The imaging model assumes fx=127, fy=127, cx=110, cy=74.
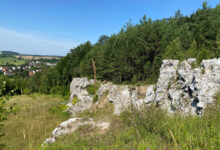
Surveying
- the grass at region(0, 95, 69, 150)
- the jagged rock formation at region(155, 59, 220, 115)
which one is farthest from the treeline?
the grass at region(0, 95, 69, 150)

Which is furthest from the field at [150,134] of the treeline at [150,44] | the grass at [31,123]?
the treeline at [150,44]

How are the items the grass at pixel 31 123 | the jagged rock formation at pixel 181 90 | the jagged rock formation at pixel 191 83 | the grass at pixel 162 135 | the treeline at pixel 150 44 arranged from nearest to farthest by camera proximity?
the grass at pixel 162 135 < the grass at pixel 31 123 < the jagged rock formation at pixel 181 90 < the jagged rock formation at pixel 191 83 < the treeline at pixel 150 44

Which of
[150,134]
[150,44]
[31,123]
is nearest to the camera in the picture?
[150,134]

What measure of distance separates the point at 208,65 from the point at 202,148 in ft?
29.6

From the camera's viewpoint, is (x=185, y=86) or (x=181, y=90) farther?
(x=181, y=90)

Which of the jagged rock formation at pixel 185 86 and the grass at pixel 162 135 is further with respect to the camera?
the jagged rock formation at pixel 185 86

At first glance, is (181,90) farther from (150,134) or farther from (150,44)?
(150,44)

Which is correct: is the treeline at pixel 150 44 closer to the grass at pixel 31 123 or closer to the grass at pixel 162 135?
the grass at pixel 162 135

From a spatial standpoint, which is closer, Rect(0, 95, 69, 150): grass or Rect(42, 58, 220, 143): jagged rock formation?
Rect(0, 95, 69, 150): grass

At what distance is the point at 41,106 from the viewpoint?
4051 millimetres

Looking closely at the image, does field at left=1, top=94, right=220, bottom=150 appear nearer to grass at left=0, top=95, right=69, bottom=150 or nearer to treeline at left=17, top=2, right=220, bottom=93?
grass at left=0, top=95, right=69, bottom=150

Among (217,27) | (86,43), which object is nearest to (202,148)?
(217,27)

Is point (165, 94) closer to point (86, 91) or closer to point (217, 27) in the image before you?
point (217, 27)

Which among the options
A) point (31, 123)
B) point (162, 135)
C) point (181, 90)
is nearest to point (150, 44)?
point (181, 90)
